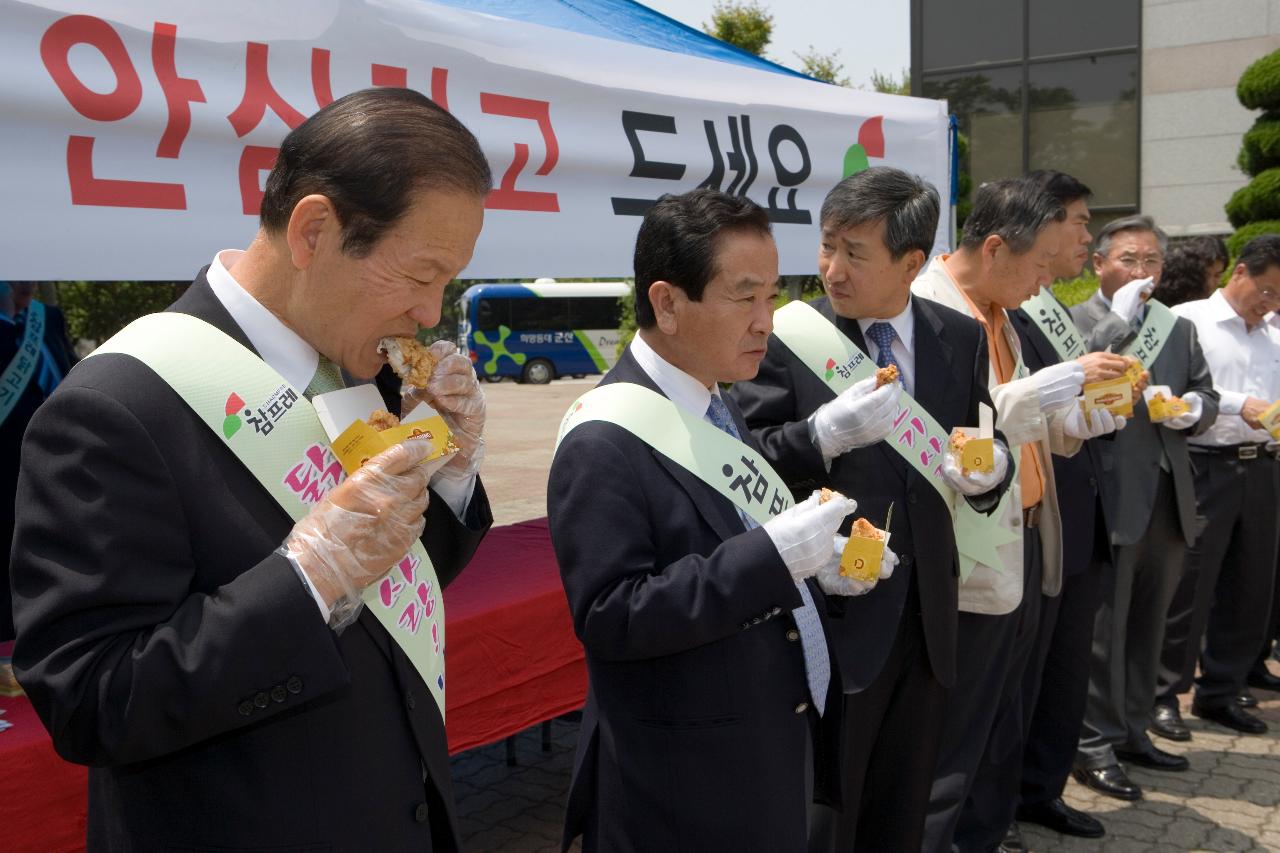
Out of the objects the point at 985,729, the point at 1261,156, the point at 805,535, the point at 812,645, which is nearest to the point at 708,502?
the point at 805,535

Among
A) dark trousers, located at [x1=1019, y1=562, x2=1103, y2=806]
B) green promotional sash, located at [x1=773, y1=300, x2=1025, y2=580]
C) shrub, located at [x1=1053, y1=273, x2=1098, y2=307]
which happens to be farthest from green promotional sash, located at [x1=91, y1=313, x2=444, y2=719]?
shrub, located at [x1=1053, y1=273, x2=1098, y2=307]

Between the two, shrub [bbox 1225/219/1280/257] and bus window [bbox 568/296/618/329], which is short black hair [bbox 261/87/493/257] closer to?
shrub [bbox 1225/219/1280/257]

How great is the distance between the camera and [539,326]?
28.8 metres

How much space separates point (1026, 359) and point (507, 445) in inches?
521

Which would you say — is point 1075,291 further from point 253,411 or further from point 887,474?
point 253,411

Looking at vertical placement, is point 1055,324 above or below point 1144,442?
above

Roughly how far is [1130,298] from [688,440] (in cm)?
310

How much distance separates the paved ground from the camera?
390cm

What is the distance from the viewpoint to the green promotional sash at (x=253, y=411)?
54.2 inches

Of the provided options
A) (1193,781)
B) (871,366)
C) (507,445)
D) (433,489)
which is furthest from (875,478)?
(507,445)

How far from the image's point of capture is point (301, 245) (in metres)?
1.44

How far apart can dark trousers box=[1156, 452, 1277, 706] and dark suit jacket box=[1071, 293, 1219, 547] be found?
1.60ft

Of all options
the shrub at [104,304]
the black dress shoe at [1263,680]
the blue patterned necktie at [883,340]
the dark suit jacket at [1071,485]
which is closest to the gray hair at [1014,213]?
the dark suit jacket at [1071,485]

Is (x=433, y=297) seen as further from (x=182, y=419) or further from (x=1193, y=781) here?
(x=1193, y=781)
